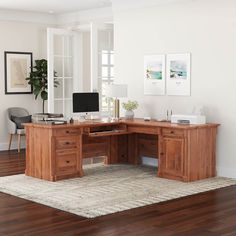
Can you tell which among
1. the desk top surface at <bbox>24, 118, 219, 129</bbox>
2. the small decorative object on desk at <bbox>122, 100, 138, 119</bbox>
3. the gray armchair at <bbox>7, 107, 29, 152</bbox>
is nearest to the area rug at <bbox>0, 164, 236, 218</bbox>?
the desk top surface at <bbox>24, 118, 219, 129</bbox>

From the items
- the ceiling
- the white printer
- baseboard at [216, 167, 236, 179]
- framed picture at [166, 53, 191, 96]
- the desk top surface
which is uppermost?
the ceiling

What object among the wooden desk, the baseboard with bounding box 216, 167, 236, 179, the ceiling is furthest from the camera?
the ceiling

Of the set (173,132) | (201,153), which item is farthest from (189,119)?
(201,153)

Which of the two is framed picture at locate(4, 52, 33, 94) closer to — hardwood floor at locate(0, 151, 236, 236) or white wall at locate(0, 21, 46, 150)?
white wall at locate(0, 21, 46, 150)

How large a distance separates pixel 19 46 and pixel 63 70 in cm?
113

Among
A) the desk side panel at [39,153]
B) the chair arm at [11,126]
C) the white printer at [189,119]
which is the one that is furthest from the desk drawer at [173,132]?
the chair arm at [11,126]

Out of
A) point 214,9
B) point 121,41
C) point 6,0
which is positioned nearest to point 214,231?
point 214,9

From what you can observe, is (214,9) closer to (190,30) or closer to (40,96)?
(190,30)

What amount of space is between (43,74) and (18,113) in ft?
2.84

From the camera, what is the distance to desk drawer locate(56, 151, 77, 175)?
6.66 meters

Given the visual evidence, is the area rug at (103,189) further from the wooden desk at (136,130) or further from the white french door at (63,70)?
the white french door at (63,70)

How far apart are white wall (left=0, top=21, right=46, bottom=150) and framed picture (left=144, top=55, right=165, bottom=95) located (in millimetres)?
2951

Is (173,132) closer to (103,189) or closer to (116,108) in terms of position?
(103,189)

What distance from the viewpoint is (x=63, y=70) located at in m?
9.17
